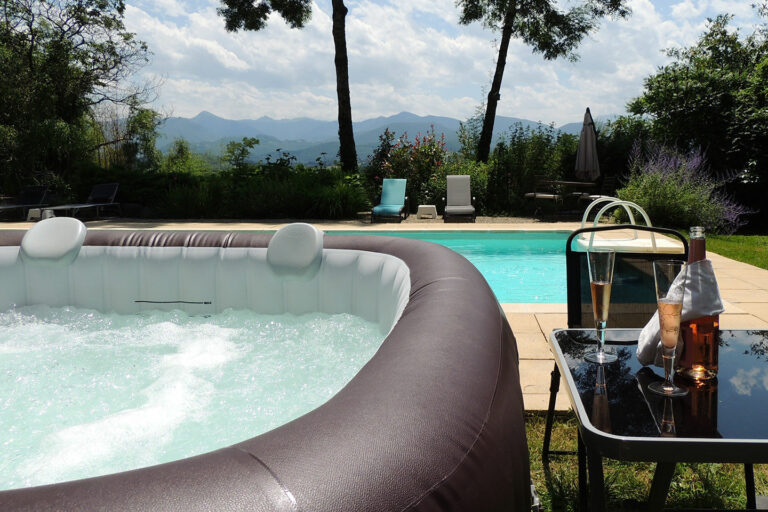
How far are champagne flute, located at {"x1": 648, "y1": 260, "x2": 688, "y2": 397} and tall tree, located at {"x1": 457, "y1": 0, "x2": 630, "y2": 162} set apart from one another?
1065 centimetres

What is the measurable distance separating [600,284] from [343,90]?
9.99m

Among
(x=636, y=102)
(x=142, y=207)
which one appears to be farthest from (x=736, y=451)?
(x=636, y=102)

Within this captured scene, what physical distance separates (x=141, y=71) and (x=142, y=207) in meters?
5.39

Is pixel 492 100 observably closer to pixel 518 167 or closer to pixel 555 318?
pixel 518 167

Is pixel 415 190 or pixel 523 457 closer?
pixel 523 457

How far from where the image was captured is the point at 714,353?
130 centimetres

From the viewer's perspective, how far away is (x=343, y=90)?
1076 cm

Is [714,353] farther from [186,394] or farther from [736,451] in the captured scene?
[186,394]

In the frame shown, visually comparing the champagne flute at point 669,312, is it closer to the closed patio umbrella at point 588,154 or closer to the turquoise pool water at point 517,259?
the turquoise pool water at point 517,259

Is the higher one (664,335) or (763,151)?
(763,151)

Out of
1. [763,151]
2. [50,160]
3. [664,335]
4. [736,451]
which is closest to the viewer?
[736,451]

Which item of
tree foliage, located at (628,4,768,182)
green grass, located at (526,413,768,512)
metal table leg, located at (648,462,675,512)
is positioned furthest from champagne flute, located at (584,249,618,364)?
tree foliage, located at (628,4,768,182)

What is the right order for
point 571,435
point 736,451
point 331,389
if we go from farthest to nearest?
point 331,389 → point 571,435 → point 736,451

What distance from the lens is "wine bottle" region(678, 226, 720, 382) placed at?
125 cm
